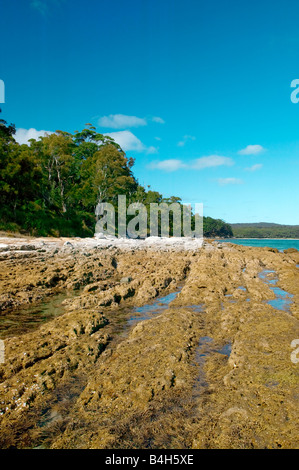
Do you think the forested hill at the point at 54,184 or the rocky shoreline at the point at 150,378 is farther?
the forested hill at the point at 54,184

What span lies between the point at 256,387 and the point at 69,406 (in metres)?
3.01

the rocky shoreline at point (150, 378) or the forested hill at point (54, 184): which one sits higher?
the forested hill at point (54, 184)

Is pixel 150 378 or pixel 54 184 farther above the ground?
pixel 54 184

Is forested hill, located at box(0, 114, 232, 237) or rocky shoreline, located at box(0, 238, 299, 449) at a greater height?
forested hill, located at box(0, 114, 232, 237)

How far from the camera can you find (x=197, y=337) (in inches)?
248

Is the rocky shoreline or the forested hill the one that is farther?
the forested hill

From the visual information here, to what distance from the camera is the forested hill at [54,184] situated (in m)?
25.0

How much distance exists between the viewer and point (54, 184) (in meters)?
38.1

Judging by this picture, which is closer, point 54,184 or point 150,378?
point 150,378

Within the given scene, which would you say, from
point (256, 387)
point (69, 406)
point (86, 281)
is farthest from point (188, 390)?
point (86, 281)

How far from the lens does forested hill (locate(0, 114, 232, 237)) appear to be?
25.0m

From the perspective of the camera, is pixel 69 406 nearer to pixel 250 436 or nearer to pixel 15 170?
pixel 250 436

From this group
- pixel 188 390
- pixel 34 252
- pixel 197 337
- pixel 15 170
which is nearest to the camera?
pixel 188 390

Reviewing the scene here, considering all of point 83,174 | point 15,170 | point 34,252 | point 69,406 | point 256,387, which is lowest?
point 69,406
